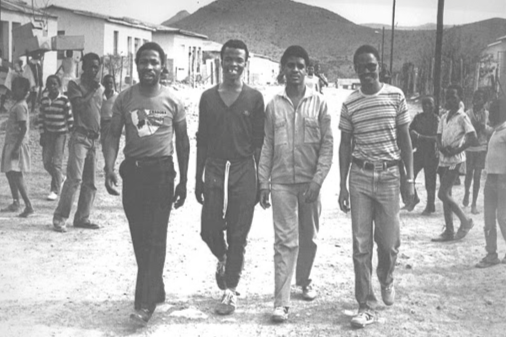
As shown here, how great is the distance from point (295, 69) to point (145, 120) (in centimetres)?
108

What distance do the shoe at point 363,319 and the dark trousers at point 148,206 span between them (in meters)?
1.31

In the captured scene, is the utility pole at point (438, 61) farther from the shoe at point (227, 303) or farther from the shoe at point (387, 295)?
the shoe at point (227, 303)

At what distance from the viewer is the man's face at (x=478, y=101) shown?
27.2 feet

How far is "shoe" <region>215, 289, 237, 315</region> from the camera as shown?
4570 mm

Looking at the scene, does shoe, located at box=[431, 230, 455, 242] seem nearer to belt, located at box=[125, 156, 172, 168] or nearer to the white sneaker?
belt, located at box=[125, 156, 172, 168]

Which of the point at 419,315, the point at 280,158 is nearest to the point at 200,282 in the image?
the point at 280,158

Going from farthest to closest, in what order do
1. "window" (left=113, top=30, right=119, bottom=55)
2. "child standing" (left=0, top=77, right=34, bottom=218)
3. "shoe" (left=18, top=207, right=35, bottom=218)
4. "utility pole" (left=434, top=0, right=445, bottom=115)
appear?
1. "utility pole" (left=434, top=0, right=445, bottom=115)
2. "window" (left=113, top=30, right=119, bottom=55)
3. "shoe" (left=18, top=207, right=35, bottom=218)
4. "child standing" (left=0, top=77, right=34, bottom=218)

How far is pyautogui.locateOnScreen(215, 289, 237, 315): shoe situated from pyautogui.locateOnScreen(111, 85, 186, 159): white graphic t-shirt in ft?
3.44

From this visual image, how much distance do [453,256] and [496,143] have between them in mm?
1142

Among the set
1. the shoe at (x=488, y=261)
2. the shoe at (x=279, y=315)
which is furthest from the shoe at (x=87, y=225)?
the shoe at (x=488, y=261)

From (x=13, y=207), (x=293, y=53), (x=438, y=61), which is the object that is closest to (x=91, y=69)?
(x=13, y=207)

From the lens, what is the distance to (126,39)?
10500 millimetres

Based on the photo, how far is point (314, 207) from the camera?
190 inches

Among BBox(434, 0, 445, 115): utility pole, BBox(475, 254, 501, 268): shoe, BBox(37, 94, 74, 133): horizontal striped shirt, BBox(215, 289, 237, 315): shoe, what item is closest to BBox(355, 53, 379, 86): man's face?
BBox(215, 289, 237, 315): shoe
